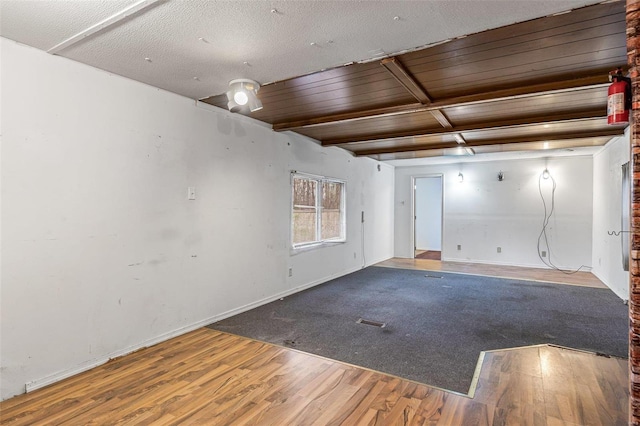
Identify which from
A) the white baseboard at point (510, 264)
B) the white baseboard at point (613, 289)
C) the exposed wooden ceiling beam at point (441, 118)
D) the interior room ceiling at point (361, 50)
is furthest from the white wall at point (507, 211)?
the exposed wooden ceiling beam at point (441, 118)

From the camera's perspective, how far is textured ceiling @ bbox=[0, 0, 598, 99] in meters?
1.73

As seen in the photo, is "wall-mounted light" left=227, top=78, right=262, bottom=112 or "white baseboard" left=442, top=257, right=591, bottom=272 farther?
"white baseboard" left=442, top=257, right=591, bottom=272

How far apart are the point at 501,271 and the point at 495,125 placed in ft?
11.5

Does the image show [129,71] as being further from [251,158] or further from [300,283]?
[300,283]

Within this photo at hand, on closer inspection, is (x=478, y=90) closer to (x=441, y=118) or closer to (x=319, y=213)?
(x=441, y=118)

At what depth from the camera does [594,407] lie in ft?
6.57

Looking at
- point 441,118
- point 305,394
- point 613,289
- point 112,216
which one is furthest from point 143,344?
point 613,289

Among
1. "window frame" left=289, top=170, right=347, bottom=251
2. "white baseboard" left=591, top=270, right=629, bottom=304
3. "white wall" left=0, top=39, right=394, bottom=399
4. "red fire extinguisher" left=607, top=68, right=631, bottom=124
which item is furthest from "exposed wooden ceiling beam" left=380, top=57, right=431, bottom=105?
"white baseboard" left=591, top=270, right=629, bottom=304

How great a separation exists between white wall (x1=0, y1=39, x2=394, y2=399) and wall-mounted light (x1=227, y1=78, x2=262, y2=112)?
722 mm

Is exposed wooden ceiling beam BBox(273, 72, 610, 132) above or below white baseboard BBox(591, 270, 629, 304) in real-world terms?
above

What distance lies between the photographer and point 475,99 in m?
3.08

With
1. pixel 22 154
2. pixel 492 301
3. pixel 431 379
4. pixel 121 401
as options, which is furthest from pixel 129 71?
pixel 492 301

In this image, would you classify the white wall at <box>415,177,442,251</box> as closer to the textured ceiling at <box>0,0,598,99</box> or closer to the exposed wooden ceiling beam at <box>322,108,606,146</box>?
the exposed wooden ceiling beam at <box>322,108,606,146</box>

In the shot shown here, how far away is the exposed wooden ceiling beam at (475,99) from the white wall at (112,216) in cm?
82
